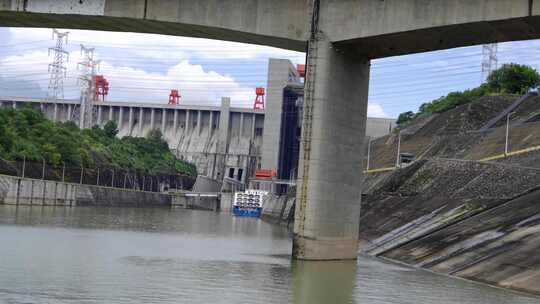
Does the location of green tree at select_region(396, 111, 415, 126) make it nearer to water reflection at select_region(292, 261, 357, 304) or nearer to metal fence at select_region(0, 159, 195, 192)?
metal fence at select_region(0, 159, 195, 192)

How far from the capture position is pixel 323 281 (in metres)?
29.7

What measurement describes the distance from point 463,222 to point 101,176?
311ft

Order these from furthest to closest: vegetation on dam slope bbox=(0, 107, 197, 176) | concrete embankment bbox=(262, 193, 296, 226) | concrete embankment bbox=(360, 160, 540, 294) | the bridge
Result: vegetation on dam slope bbox=(0, 107, 197, 176), concrete embankment bbox=(262, 193, 296, 226), the bridge, concrete embankment bbox=(360, 160, 540, 294)

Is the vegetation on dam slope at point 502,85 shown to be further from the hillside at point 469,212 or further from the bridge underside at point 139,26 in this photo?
the bridge underside at point 139,26

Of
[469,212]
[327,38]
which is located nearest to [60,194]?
[469,212]

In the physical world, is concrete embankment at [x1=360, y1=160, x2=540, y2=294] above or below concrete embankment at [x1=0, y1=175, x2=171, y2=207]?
above

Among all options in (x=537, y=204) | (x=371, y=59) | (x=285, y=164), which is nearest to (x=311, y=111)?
(x=371, y=59)

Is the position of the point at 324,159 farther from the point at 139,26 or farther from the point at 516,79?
the point at 516,79

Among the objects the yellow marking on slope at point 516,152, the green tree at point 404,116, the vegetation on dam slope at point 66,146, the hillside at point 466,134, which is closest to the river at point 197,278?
the yellow marking on slope at point 516,152

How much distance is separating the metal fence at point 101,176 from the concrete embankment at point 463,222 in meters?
47.9

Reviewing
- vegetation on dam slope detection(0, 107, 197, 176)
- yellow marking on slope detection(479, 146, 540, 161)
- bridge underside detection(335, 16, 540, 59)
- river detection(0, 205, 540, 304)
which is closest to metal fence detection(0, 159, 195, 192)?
vegetation on dam slope detection(0, 107, 197, 176)

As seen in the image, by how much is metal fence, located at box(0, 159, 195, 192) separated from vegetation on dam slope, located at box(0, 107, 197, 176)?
0.91 metres

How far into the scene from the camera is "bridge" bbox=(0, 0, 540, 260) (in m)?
34.8

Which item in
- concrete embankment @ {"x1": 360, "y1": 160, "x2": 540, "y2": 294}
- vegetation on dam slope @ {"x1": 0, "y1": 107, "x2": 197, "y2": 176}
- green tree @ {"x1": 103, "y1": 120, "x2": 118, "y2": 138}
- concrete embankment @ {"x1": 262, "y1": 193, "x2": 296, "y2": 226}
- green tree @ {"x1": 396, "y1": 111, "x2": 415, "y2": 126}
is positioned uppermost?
green tree @ {"x1": 396, "y1": 111, "x2": 415, "y2": 126}
